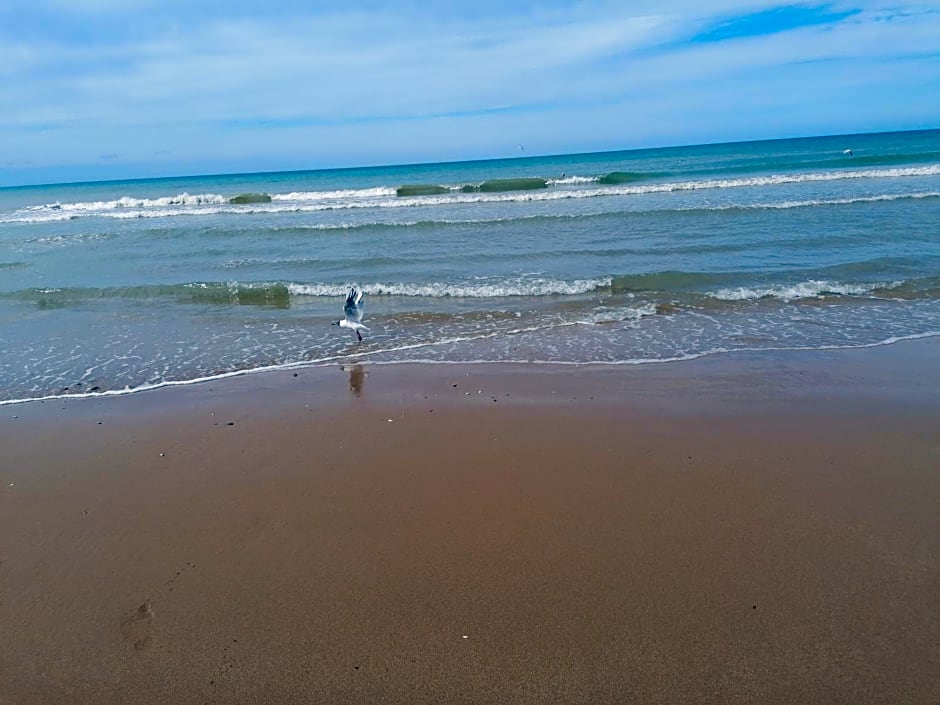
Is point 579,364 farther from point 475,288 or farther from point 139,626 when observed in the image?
point 139,626

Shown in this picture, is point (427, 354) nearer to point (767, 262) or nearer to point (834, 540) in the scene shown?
point (834, 540)

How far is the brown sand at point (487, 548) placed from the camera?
11.3 feet

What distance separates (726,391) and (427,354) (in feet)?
13.6

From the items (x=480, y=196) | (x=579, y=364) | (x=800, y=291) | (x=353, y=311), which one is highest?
(x=480, y=196)

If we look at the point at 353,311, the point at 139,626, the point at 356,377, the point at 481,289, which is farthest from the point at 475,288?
the point at 139,626

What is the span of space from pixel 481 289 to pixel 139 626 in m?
9.71

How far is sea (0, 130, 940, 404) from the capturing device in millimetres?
9320

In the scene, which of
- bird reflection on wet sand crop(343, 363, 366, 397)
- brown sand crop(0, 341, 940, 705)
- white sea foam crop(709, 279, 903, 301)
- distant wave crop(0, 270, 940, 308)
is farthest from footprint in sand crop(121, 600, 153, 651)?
white sea foam crop(709, 279, 903, 301)

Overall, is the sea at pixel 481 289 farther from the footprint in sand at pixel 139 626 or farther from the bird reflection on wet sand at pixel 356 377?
the footprint in sand at pixel 139 626

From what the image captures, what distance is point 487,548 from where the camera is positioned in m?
4.48

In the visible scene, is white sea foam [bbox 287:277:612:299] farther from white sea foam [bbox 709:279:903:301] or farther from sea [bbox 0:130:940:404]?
white sea foam [bbox 709:279:903:301]

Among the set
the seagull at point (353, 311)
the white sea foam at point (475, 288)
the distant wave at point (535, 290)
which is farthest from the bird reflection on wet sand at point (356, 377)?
the distant wave at point (535, 290)

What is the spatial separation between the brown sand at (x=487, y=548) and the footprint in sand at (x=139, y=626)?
0.04 ft

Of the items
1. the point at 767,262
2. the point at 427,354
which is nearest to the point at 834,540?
the point at 427,354
